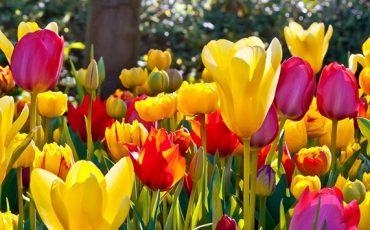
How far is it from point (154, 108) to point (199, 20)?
17.8ft

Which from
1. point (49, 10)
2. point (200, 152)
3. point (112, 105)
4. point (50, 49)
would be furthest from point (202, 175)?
point (49, 10)

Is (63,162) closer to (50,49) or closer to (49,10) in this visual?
(50,49)

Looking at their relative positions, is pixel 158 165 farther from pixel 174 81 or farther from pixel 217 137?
pixel 174 81

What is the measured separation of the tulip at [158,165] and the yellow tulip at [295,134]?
507 mm

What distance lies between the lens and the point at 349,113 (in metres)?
1.64

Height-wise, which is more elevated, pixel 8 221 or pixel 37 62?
pixel 37 62

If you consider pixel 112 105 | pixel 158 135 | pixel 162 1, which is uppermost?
pixel 158 135

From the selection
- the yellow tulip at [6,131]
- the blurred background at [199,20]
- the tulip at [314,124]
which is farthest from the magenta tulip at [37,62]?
the blurred background at [199,20]

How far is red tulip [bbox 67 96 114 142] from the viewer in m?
2.03

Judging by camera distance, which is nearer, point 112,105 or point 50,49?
point 50,49

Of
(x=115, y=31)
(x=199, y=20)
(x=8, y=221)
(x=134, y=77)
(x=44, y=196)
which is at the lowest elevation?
(x=199, y=20)

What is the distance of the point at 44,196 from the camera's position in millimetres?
1042

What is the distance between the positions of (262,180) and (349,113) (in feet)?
1.13

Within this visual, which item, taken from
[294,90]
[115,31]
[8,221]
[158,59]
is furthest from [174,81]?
[115,31]
